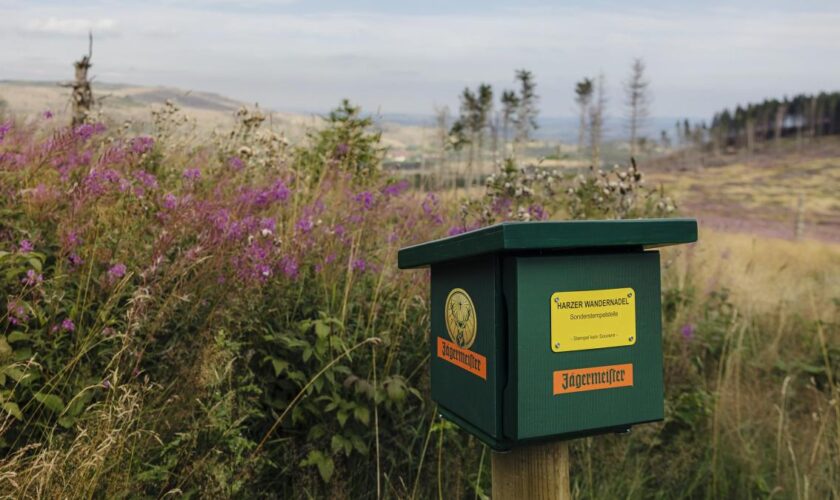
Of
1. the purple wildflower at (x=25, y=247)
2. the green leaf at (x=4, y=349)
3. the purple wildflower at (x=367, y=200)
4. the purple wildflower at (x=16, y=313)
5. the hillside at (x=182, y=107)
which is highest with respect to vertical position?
the hillside at (x=182, y=107)

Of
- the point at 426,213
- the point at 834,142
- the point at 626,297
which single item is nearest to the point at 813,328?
the point at 426,213

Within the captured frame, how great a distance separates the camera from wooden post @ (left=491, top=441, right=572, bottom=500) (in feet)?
5.37

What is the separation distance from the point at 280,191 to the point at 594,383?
2.42m

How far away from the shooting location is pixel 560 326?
1558 mm

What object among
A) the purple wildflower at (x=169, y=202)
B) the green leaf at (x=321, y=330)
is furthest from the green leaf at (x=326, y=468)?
the purple wildflower at (x=169, y=202)

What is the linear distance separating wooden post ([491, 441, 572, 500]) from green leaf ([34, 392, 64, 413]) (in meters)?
1.57

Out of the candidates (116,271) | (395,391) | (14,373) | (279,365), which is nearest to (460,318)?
(395,391)

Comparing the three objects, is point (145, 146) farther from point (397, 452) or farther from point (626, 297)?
point (626, 297)

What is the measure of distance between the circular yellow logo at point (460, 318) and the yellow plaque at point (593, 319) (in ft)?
0.71

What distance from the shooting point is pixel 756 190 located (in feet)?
201

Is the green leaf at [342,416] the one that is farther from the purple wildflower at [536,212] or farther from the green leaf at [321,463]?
the purple wildflower at [536,212]

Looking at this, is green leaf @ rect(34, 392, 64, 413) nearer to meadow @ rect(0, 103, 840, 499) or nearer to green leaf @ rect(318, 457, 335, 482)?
meadow @ rect(0, 103, 840, 499)

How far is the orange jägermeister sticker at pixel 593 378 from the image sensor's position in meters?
1.56

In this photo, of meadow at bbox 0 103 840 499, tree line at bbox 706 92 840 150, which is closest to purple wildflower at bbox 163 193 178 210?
meadow at bbox 0 103 840 499
